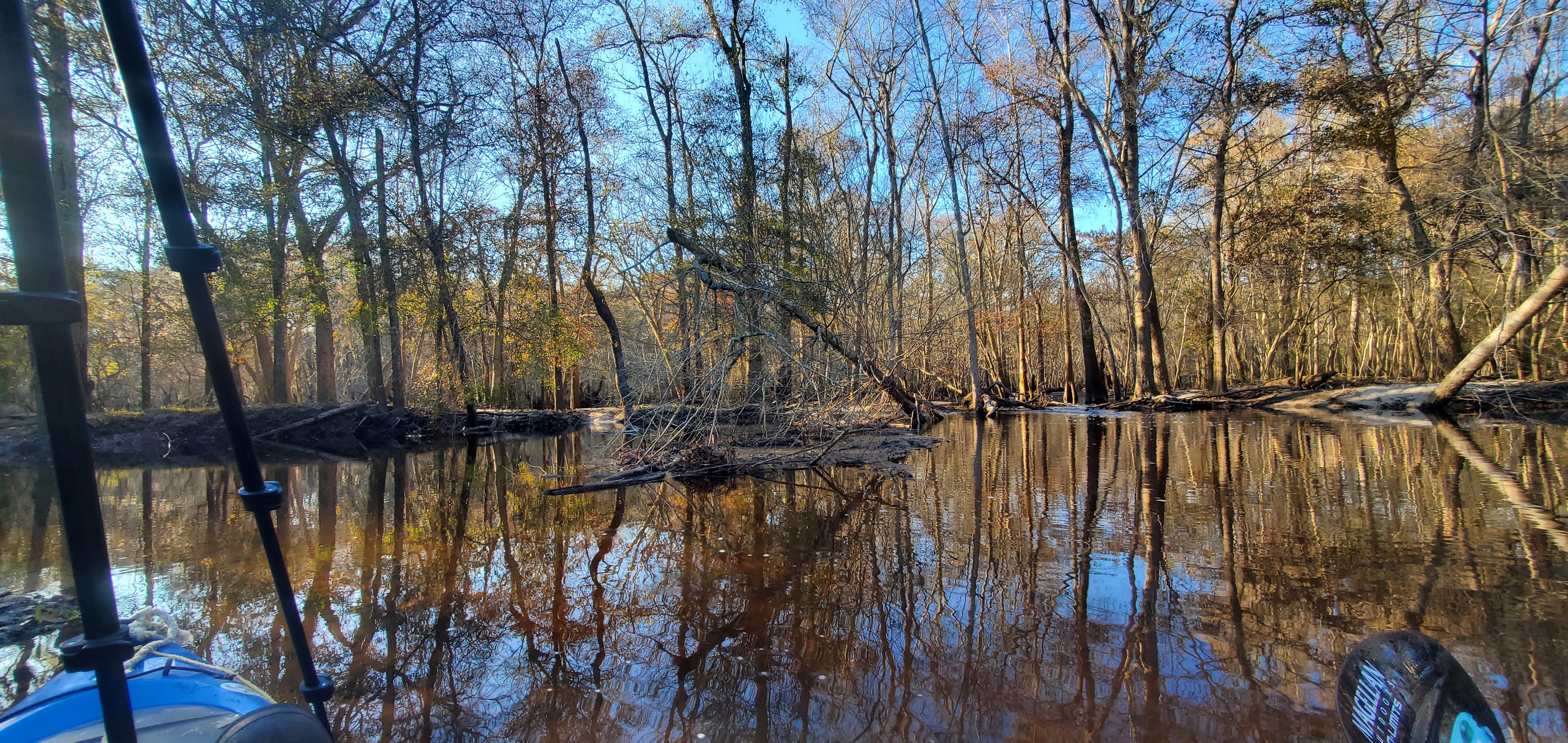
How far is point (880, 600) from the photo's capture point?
139 inches

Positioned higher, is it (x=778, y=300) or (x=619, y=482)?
(x=778, y=300)

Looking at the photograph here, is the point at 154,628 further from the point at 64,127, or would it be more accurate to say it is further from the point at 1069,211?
the point at 1069,211

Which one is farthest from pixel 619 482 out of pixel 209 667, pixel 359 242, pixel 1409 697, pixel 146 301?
pixel 146 301

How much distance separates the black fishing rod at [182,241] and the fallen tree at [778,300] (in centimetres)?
745

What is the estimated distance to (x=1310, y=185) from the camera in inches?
675

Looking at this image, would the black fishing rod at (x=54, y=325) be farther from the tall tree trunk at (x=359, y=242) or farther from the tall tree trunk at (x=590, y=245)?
the tall tree trunk at (x=359, y=242)

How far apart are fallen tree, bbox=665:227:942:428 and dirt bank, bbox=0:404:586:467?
8.18m

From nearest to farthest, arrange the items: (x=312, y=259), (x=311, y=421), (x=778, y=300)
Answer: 1. (x=778, y=300)
2. (x=311, y=421)
3. (x=312, y=259)

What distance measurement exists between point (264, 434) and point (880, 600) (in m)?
16.4

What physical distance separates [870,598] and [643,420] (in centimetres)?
740

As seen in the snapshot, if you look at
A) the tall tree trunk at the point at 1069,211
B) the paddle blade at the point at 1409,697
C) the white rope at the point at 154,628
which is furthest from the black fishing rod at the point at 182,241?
the tall tree trunk at the point at 1069,211

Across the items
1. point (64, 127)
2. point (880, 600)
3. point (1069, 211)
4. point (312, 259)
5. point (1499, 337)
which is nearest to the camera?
point (880, 600)

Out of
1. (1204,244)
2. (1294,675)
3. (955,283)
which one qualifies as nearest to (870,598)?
(1294,675)

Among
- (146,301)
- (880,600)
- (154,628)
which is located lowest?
(880,600)
